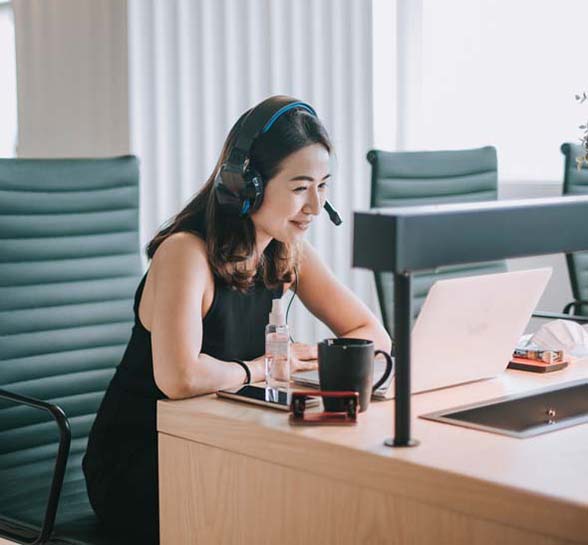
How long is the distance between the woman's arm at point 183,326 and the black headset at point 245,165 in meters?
0.10

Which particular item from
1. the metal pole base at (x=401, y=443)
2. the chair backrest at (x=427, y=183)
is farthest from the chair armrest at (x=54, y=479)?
the chair backrest at (x=427, y=183)

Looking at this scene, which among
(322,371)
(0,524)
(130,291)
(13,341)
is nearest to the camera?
(322,371)

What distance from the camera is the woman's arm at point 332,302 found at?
215 centimetres

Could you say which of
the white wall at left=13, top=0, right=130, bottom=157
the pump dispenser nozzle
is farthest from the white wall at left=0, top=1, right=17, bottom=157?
the pump dispenser nozzle

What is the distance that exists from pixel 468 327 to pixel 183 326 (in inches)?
18.3

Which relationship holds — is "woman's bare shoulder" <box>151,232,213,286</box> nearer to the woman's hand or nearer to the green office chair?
the woman's hand

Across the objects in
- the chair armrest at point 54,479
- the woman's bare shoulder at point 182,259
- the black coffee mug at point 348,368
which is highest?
the woman's bare shoulder at point 182,259

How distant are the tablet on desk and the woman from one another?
0.10 m

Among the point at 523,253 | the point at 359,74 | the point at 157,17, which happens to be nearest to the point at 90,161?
the point at 157,17

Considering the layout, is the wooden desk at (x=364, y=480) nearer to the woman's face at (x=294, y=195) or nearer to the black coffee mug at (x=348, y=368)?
the black coffee mug at (x=348, y=368)

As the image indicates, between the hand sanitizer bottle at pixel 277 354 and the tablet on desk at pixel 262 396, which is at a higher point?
the hand sanitizer bottle at pixel 277 354

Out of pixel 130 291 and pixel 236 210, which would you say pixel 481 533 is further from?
pixel 130 291

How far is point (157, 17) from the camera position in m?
3.01

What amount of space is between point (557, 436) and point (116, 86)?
1967mm
